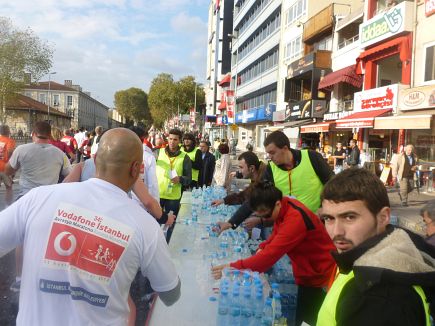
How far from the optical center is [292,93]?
3525 centimetres

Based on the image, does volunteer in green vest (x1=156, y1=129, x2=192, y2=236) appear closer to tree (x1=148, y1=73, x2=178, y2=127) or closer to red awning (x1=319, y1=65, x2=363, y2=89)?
red awning (x1=319, y1=65, x2=363, y2=89)

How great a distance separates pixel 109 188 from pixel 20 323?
0.74 meters

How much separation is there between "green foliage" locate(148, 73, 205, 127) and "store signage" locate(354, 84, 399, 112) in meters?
54.4

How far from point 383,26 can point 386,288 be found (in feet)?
70.4

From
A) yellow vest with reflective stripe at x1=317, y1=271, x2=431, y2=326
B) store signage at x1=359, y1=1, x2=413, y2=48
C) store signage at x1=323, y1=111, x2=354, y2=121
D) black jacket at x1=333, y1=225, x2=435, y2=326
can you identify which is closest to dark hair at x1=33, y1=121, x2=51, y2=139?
yellow vest with reflective stripe at x1=317, y1=271, x2=431, y2=326

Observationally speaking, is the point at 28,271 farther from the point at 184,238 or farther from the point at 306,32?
the point at 306,32

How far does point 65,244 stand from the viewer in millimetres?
1869

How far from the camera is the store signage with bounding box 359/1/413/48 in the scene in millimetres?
18422

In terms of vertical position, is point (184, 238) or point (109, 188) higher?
point (109, 188)

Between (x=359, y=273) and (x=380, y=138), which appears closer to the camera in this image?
(x=359, y=273)

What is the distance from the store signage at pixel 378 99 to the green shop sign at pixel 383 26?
247 centimetres

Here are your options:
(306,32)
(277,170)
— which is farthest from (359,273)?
(306,32)

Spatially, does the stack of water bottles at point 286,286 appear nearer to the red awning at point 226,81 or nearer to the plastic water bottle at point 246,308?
the plastic water bottle at point 246,308

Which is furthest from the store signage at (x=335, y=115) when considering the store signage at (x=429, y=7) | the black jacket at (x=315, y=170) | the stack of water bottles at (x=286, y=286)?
the stack of water bottles at (x=286, y=286)
